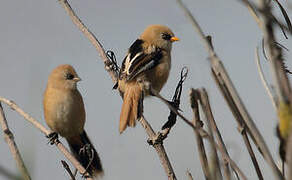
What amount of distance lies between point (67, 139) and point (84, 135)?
211 millimetres

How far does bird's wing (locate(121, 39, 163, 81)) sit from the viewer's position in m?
4.29

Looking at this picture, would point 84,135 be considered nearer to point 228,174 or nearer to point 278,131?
point 228,174

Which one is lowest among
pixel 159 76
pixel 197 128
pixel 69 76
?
pixel 197 128

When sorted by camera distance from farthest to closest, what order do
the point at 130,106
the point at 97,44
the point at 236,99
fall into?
the point at 97,44 → the point at 130,106 → the point at 236,99

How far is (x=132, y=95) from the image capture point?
13.3 feet

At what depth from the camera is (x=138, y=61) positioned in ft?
14.5

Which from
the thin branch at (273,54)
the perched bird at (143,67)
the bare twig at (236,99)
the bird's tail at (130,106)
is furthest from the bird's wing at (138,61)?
the thin branch at (273,54)

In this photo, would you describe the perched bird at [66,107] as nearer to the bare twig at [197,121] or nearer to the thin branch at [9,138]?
the thin branch at [9,138]

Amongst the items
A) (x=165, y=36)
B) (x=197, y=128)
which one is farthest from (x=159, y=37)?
(x=197, y=128)

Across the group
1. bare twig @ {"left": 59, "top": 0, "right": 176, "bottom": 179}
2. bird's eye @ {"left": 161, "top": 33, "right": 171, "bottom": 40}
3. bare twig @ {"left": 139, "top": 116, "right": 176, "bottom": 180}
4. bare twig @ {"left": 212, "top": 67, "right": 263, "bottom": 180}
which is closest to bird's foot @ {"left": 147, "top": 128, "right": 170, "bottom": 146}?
bare twig @ {"left": 139, "top": 116, "right": 176, "bottom": 180}

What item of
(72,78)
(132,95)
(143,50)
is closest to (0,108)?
(132,95)

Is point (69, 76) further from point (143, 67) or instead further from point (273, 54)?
point (273, 54)

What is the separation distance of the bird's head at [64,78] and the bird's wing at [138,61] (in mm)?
904

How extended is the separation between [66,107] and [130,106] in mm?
1400
